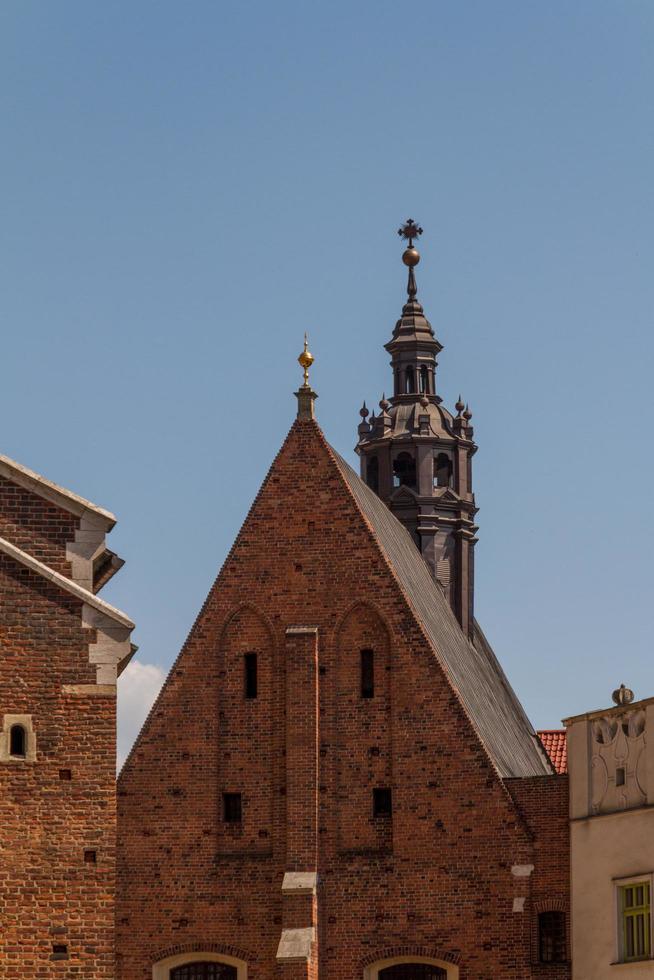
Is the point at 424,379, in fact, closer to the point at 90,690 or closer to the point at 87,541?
the point at 87,541

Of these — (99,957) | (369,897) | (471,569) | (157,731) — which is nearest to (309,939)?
(369,897)

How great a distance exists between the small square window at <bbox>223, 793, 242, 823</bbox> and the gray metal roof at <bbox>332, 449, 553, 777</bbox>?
4440mm

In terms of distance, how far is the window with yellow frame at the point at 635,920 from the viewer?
46531 millimetres

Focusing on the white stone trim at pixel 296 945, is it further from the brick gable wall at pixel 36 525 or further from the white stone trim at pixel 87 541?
the brick gable wall at pixel 36 525

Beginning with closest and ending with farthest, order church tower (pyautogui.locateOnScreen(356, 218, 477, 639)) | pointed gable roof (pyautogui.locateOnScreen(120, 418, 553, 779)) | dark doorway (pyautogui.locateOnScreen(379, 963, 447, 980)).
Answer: dark doorway (pyautogui.locateOnScreen(379, 963, 447, 980)) → pointed gable roof (pyautogui.locateOnScreen(120, 418, 553, 779)) → church tower (pyautogui.locateOnScreen(356, 218, 477, 639))

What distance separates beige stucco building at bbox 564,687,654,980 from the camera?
1842 inches

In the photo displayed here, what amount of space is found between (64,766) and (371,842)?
1151 centimetres

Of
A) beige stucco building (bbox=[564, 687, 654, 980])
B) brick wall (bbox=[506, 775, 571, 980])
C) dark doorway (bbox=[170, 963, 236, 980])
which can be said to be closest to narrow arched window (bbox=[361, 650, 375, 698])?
brick wall (bbox=[506, 775, 571, 980])

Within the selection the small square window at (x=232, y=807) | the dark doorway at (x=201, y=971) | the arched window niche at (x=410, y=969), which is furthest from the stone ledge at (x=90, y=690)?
the arched window niche at (x=410, y=969)

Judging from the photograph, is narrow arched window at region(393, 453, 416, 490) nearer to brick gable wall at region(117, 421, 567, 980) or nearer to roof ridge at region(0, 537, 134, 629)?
brick gable wall at region(117, 421, 567, 980)

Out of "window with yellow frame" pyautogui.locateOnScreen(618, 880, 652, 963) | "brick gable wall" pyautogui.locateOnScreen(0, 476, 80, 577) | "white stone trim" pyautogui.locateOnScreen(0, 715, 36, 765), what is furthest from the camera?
"window with yellow frame" pyautogui.locateOnScreen(618, 880, 652, 963)

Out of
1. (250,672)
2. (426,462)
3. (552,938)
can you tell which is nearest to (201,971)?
(250,672)

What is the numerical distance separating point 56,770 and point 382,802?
38.5 ft

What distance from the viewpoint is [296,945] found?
159 ft
